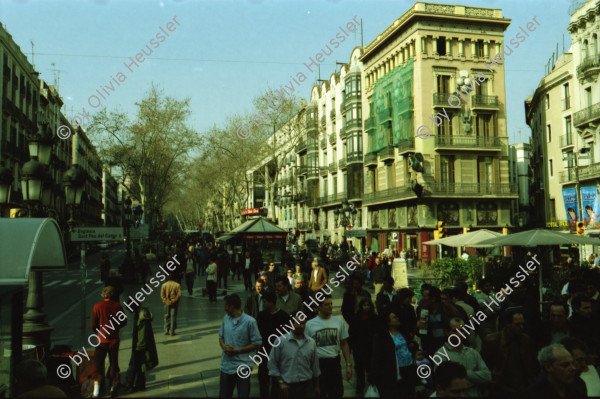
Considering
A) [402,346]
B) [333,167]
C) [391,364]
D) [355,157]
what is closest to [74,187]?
[402,346]

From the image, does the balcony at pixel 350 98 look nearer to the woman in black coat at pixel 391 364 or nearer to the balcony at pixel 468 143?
the balcony at pixel 468 143

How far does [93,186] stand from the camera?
3691 inches

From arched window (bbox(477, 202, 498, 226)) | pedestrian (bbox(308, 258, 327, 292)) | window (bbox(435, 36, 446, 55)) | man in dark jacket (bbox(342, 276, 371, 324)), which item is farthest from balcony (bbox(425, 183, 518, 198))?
man in dark jacket (bbox(342, 276, 371, 324))

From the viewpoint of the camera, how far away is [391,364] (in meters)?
5.76

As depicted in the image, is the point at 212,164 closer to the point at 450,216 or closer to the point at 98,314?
the point at 450,216

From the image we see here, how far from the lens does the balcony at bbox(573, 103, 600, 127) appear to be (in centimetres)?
3403

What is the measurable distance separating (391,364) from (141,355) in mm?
3866

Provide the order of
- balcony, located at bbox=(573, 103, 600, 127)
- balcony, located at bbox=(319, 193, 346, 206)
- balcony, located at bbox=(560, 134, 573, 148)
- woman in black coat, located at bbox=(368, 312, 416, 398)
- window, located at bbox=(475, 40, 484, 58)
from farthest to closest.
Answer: balcony, located at bbox=(319, 193, 346, 206)
window, located at bbox=(475, 40, 484, 58)
balcony, located at bbox=(560, 134, 573, 148)
balcony, located at bbox=(573, 103, 600, 127)
woman in black coat, located at bbox=(368, 312, 416, 398)

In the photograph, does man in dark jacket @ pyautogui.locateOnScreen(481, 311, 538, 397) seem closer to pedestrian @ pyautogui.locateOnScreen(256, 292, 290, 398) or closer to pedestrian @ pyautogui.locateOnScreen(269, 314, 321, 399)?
pedestrian @ pyautogui.locateOnScreen(269, 314, 321, 399)

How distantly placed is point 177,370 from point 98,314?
1940mm

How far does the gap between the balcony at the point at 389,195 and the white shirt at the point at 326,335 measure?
3449 cm

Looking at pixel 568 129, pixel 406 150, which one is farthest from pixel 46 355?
pixel 568 129

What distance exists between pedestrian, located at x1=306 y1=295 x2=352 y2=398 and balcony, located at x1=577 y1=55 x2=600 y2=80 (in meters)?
35.5

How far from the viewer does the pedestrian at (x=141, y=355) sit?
7.59 meters
